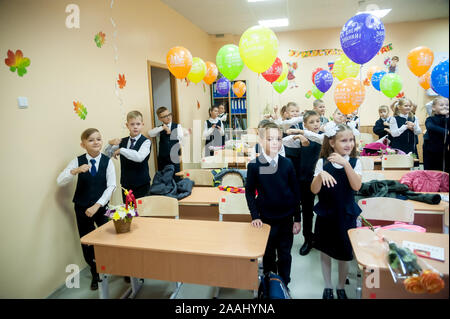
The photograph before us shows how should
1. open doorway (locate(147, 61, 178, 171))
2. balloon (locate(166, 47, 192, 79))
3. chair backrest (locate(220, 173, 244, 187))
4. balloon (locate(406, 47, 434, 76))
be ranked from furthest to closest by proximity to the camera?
open doorway (locate(147, 61, 178, 171))
balloon (locate(406, 47, 434, 76))
balloon (locate(166, 47, 192, 79))
chair backrest (locate(220, 173, 244, 187))

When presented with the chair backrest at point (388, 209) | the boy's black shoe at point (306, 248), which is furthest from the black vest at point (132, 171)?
the chair backrest at point (388, 209)

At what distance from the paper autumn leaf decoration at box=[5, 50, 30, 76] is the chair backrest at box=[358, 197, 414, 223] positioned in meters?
2.76

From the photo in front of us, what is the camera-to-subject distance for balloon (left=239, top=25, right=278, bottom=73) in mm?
2820

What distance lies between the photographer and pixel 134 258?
5.71ft

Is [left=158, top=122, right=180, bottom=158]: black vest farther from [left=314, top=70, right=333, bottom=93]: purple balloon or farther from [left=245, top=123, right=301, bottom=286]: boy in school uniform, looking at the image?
[left=314, top=70, right=333, bottom=93]: purple balloon

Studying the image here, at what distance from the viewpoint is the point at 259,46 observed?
2818mm

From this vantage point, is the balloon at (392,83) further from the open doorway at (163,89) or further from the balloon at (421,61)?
the open doorway at (163,89)

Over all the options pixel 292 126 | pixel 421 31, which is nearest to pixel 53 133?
pixel 292 126

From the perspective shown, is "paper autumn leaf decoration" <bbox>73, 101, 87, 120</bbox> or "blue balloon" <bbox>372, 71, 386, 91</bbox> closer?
"paper autumn leaf decoration" <bbox>73, 101, 87, 120</bbox>

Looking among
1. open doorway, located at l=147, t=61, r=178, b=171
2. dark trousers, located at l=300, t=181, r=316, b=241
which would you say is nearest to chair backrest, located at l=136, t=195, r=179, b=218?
dark trousers, located at l=300, t=181, r=316, b=241

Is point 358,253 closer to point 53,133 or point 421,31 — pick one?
point 53,133

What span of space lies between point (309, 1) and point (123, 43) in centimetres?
321

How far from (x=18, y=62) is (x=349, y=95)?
315 centimetres

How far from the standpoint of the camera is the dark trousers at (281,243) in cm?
188
